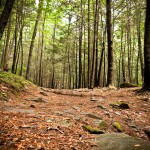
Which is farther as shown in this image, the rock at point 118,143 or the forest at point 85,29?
the forest at point 85,29

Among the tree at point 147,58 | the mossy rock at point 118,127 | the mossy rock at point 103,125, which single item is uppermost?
the tree at point 147,58

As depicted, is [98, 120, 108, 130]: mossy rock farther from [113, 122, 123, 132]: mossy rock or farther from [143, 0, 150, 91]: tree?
[143, 0, 150, 91]: tree

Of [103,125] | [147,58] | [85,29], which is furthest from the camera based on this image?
[85,29]

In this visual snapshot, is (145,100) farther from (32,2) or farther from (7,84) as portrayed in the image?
(32,2)

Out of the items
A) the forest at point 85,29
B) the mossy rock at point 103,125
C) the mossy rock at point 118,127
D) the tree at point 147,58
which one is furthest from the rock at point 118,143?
the tree at point 147,58

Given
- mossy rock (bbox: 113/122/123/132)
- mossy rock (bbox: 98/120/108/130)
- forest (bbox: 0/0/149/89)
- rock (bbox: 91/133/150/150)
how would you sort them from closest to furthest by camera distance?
rock (bbox: 91/133/150/150) → mossy rock (bbox: 98/120/108/130) → mossy rock (bbox: 113/122/123/132) → forest (bbox: 0/0/149/89)

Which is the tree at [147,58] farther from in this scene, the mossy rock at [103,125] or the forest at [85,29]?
the mossy rock at [103,125]

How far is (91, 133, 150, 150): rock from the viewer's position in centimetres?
329

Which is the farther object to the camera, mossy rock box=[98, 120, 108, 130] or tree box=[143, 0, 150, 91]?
tree box=[143, 0, 150, 91]

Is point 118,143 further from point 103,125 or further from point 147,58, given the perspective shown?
point 147,58

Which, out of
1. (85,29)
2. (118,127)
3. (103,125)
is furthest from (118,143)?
(85,29)

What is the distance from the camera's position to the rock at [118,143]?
3.29 m

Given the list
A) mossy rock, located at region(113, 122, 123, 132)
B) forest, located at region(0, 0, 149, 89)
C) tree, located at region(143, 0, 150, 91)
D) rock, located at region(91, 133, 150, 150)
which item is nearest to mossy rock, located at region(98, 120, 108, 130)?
mossy rock, located at region(113, 122, 123, 132)

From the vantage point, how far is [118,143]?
3492mm
